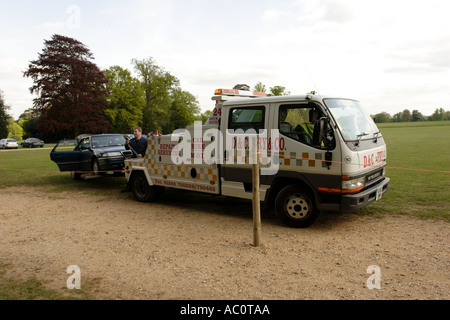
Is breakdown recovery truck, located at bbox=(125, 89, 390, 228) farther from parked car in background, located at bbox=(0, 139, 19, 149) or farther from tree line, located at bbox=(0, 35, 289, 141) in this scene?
parked car in background, located at bbox=(0, 139, 19, 149)

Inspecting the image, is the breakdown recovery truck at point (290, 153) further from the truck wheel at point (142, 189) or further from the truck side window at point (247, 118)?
the truck wheel at point (142, 189)

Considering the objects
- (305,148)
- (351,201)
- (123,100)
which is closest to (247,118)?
(305,148)

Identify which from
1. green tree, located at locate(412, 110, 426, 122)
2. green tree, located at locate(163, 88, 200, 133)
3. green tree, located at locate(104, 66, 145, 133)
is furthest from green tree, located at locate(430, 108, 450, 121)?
green tree, located at locate(104, 66, 145, 133)

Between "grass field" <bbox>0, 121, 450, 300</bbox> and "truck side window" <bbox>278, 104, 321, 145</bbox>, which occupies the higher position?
"truck side window" <bbox>278, 104, 321, 145</bbox>

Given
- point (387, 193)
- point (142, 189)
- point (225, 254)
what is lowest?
point (225, 254)

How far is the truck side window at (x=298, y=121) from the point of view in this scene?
18.9 feet

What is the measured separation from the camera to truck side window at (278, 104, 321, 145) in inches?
227

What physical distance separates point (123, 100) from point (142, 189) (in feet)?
144

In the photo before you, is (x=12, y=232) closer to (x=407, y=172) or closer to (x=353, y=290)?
(x=353, y=290)

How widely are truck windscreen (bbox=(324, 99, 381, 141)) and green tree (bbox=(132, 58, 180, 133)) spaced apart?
1926 inches

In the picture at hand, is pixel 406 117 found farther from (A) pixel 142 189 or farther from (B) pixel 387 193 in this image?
(A) pixel 142 189

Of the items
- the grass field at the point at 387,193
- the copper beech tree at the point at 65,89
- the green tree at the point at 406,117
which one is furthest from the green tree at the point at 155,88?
the green tree at the point at 406,117

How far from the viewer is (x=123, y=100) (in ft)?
163

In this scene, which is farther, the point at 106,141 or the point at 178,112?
the point at 178,112
